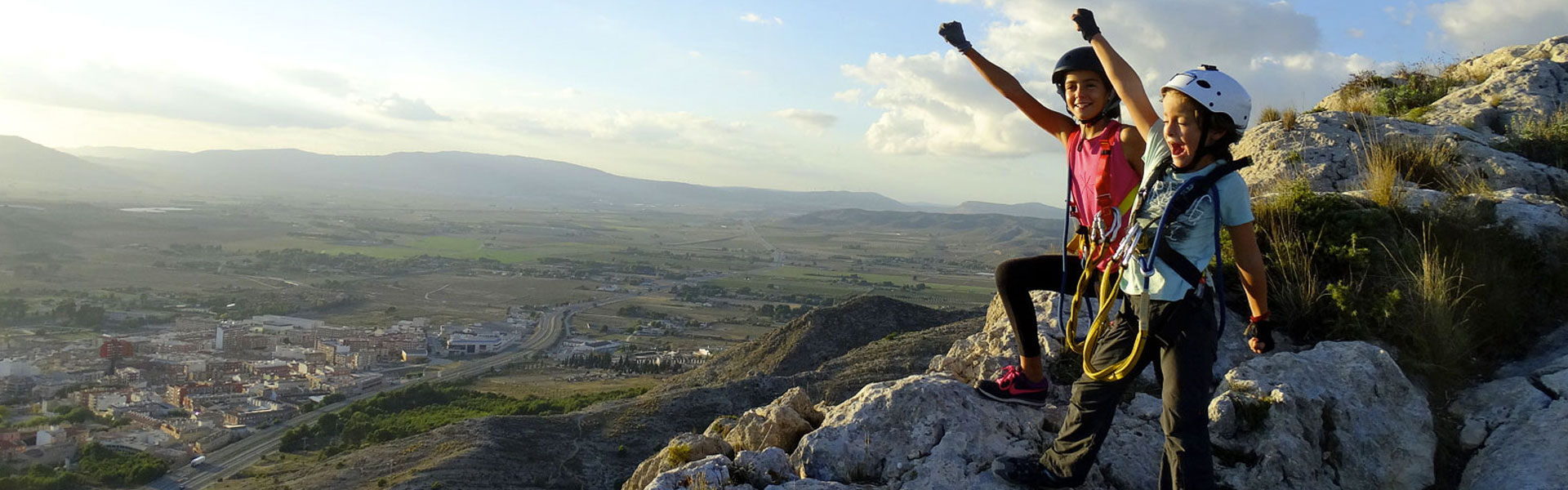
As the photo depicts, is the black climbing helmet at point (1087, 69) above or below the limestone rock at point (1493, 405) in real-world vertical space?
above

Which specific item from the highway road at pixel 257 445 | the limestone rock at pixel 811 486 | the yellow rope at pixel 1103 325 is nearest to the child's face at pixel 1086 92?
the yellow rope at pixel 1103 325

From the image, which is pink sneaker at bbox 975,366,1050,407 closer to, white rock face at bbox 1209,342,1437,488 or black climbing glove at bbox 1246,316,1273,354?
white rock face at bbox 1209,342,1437,488

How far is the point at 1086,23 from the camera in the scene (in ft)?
13.7

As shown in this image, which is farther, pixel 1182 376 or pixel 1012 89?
pixel 1012 89

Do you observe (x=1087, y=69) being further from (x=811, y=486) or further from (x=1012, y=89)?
(x=811, y=486)

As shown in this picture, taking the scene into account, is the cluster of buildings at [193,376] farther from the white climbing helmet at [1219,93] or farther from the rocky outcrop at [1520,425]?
the rocky outcrop at [1520,425]

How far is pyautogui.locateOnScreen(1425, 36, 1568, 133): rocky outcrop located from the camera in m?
11.1

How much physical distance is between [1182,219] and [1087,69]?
1.04 meters

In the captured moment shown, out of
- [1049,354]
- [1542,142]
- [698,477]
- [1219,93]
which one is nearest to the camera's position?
[1219,93]

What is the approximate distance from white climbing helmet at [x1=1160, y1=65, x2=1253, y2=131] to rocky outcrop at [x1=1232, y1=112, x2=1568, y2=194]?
221 inches

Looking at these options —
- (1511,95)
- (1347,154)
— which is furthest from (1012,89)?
(1511,95)

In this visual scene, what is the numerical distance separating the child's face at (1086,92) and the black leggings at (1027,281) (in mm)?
839

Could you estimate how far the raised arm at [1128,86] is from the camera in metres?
3.94

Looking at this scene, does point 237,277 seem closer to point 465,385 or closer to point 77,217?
point 77,217
